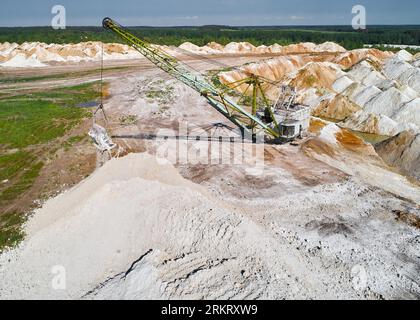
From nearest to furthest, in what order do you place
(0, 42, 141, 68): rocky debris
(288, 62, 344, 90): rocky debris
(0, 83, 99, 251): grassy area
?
(0, 83, 99, 251): grassy area, (288, 62, 344, 90): rocky debris, (0, 42, 141, 68): rocky debris

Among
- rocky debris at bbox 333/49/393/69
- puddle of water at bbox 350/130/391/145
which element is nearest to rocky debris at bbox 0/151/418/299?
puddle of water at bbox 350/130/391/145

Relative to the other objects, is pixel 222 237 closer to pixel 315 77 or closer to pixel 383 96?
pixel 383 96

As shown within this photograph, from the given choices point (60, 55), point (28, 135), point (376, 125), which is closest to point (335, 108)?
point (376, 125)

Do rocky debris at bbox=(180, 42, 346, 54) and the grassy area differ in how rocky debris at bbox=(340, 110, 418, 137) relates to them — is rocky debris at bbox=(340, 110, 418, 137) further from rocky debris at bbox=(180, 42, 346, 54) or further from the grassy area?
rocky debris at bbox=(180, 42, 346, 54)

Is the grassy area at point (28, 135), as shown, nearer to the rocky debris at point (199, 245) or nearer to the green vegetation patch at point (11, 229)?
the green vegetation patch at point (11, 229)

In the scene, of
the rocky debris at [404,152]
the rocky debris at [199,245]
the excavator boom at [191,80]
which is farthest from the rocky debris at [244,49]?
the rocky debris at [199,245]
